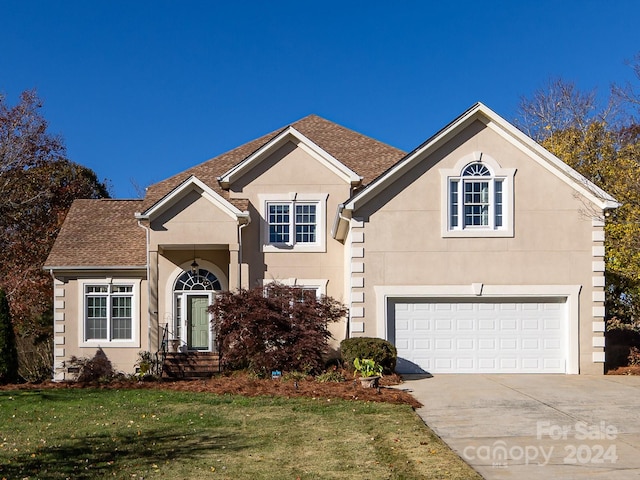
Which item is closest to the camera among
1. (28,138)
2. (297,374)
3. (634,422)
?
(634,422)

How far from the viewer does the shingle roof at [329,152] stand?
913 inches

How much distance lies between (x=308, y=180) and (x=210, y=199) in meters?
3.41

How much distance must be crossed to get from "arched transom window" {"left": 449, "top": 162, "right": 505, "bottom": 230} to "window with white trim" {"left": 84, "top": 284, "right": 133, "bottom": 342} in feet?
34.1

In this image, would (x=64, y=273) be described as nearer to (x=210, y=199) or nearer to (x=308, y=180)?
(x=210, y=199)

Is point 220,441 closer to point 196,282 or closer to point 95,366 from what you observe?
point 196,282

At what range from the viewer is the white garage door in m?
18.4

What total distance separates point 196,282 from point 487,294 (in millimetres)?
8978

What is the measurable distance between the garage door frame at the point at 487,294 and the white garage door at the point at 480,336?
176mm

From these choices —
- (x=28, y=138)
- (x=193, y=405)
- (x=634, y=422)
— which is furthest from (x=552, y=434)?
(x=28, y=138)

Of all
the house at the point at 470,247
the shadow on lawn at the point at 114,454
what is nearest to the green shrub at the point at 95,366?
the house at the point at 470,247

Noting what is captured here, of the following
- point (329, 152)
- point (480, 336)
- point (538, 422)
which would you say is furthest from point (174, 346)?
point (538, 422)

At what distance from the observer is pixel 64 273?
2138 centimetres

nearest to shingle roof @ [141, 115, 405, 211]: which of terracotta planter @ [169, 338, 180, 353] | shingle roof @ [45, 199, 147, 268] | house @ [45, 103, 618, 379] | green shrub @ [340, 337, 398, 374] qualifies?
shingle roof @ [45, 199, 147, 268]

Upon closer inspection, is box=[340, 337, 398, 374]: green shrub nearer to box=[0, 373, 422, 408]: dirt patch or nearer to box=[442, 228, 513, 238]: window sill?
box=[0, 373, 422, 408]: dirt patch
